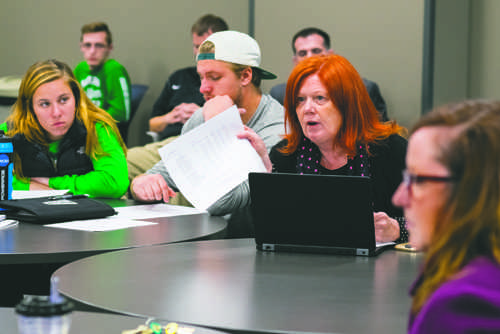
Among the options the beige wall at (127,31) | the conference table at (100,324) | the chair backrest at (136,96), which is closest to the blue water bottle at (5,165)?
the conference table at (100,324)

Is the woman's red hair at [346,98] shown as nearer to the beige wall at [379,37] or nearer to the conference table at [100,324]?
the conference table at [100,324]

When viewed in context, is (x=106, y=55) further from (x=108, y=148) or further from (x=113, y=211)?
(x=113, y=211)

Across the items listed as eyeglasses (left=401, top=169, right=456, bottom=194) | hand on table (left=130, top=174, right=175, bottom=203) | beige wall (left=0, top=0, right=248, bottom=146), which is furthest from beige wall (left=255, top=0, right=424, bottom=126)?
eyeglasses (left=401, top=169, right=456, bottom=194)

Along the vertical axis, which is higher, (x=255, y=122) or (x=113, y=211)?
(x=255, y=122)

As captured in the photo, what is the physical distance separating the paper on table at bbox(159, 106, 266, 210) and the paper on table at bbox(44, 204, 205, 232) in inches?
6.3

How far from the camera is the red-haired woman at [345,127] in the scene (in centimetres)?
207

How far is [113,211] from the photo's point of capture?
222cm

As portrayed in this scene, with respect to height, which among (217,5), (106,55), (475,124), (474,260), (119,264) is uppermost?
(217,5)

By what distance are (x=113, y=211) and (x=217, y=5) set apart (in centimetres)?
429

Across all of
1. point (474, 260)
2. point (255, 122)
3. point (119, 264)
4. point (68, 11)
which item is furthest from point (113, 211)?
point (68, 11)

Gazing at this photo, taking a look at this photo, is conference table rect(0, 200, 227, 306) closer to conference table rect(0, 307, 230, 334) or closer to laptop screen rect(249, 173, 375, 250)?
laptop screen rect(249, 173, 375, 250)

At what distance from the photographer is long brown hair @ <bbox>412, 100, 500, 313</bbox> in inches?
26.0

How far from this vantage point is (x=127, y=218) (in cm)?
220

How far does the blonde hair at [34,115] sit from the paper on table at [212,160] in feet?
2.22
